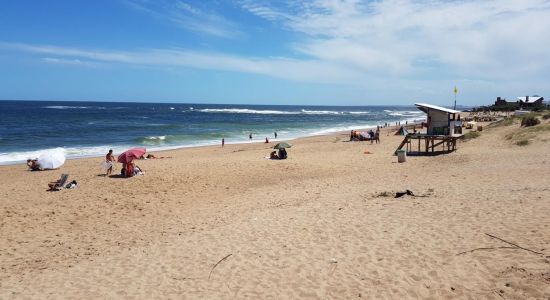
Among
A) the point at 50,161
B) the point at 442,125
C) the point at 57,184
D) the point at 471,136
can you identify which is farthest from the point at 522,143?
the point at 50,161

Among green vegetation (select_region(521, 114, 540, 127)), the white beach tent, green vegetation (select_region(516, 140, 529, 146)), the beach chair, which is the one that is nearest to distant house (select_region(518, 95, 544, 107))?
green vegetation (select_region(521, 114, 540, 127))

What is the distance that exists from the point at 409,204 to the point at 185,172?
9653 mm

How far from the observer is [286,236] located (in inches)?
313

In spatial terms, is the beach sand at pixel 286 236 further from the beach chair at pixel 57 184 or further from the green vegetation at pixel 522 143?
the green vegetation at pixel 522 143

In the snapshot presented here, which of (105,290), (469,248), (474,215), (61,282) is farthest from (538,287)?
(61,282)

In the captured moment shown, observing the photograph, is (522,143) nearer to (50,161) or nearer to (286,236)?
(286,236)

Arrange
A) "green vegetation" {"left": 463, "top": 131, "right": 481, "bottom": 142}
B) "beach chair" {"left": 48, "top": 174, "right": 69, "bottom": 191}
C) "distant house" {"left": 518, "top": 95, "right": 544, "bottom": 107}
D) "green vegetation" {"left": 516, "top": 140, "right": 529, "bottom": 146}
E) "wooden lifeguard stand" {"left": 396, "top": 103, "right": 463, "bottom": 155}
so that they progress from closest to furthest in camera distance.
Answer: "beach chair" {"left": 48, "top": 174, "right": 69, "bottom": 191} < "green vegetation" {"left": 516, "top": 140, "right": 529, "bottom": 146} < "wooden lifeguard stand" {"left": 396, "top": 103, "right": 463, "bottom": 155} < "green vegetation" {"left": 463, "top": 131, "right": 481, "bottom": 142} < "distant house" {"left": 518, "top": 95, "right": 544, "bottom": 107}

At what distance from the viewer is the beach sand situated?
5.76 metres

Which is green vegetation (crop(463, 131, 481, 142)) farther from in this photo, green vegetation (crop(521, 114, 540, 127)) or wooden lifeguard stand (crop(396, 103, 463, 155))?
wooden lifeguard stand (crop(396, 103, 463, 155))

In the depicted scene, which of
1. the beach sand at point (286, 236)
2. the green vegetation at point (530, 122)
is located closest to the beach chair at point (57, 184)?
the beach sand at point (286, 236)

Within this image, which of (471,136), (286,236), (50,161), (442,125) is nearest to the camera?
(286,236)

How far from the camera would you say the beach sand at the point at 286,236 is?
5.76 m

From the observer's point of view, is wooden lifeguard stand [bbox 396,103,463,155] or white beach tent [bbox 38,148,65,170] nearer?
white beach tent [bbox 38,148,65,170]

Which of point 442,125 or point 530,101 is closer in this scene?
point 442,125
